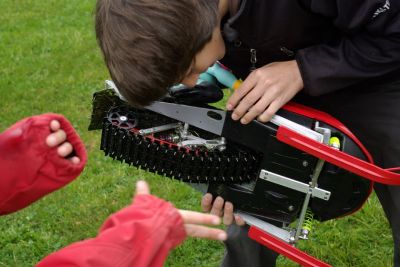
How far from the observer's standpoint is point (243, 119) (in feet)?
6.50

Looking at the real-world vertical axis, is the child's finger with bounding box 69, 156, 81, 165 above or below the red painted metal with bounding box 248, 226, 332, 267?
above

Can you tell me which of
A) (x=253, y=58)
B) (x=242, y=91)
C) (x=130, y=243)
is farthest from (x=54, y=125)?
(x=253, y=58)

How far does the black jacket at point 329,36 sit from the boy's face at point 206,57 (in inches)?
2.6

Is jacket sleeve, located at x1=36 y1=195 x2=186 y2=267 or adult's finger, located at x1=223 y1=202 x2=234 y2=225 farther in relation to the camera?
adult's finger, located at x1=223 y1=202 x2=234 y2=225

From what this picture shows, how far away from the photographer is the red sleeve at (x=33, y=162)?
5.05ft

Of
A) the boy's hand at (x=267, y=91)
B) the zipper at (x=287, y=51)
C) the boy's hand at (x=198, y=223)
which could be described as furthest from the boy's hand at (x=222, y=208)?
the boy's hand at (x=198, y=223)

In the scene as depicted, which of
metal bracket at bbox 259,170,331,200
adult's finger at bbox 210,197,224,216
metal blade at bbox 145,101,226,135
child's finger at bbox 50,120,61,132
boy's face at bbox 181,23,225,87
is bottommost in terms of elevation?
adult's finger at bbox 210,197,224,216

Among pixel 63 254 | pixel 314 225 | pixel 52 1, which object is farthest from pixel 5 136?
pixel 52 1

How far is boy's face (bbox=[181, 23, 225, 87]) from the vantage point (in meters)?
1.90

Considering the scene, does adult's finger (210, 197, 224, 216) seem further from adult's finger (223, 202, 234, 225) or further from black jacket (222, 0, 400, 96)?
black jacket (222, 0, 400, 96)

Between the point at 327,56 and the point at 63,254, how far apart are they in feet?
3.44

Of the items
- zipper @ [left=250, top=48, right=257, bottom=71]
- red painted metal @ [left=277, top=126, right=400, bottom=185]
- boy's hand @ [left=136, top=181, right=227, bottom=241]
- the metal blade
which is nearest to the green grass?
the metal blade

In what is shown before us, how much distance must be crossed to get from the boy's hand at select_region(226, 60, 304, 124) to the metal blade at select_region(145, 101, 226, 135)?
7 cm

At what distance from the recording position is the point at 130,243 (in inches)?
52.8
